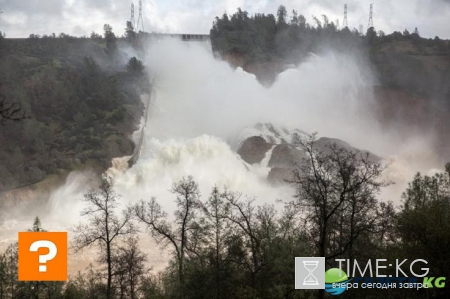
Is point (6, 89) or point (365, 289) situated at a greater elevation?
point (6, 89)

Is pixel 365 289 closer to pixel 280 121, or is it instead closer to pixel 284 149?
pixel 284 149

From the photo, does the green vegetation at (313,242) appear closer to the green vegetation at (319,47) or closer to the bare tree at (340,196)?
the bare tree at (340,196)

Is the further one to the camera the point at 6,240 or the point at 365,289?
the point at 6,240

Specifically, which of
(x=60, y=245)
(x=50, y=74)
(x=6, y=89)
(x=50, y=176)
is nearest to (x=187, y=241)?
(x=60, y=245)

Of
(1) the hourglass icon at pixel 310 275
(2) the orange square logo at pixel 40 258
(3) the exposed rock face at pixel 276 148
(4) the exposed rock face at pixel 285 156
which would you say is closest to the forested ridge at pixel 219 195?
(1) the hourglass icon at pixel 310 275

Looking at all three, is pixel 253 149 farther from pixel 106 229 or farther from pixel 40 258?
pixel 40 258

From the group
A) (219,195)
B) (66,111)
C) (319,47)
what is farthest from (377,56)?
(219,195)

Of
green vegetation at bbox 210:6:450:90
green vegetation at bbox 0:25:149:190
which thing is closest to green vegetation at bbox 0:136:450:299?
green vegetation at bbox 0:25:149:190
